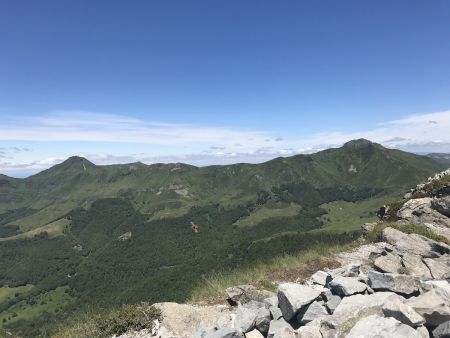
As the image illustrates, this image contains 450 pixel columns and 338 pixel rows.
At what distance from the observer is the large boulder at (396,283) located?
44.6 feet

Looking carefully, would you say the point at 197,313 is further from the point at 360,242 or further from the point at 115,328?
the point at 360,242

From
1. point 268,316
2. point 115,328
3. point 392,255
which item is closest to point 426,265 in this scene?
point 392,255

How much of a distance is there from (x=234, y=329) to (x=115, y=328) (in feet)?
17.8

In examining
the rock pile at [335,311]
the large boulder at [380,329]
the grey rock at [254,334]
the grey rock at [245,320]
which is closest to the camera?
the large boulder at [380,329]

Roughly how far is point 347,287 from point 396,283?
71.0 inches

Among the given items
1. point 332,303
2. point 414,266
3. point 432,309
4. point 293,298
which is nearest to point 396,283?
point 332,303

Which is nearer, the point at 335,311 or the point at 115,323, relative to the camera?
the point at 335,311

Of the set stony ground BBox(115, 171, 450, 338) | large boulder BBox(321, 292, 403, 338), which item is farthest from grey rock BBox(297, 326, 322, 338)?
large boulder BBox(321, 292, 403, 338)

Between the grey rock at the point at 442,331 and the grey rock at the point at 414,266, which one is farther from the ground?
the grey rock at the point at 442,331

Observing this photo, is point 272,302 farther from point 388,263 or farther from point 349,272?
point 388,263

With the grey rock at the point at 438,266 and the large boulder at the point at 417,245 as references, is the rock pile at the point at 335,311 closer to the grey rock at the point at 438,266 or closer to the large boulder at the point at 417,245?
the grey rock at the point at 438,266

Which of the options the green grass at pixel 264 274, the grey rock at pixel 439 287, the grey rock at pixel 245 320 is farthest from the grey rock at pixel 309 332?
the green grass at pixel 264 274

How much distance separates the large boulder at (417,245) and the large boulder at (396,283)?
29.7 ft

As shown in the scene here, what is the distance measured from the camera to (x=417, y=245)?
2358cm
